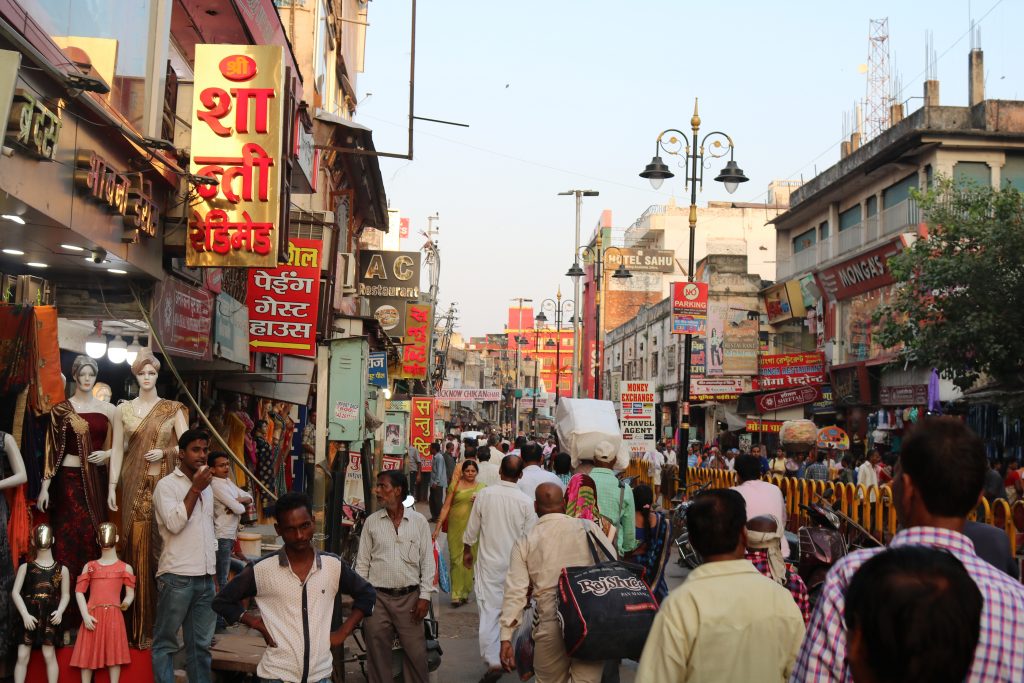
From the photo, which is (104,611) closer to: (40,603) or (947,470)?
(40,603)

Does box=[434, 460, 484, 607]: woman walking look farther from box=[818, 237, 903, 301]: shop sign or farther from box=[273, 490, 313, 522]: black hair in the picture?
box=[818, 237, 903, 301]: shop sign

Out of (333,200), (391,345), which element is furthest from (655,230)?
(333,200)

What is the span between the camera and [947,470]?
3215mm

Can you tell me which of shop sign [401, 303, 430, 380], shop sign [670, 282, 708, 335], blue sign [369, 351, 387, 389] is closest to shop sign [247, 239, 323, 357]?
blue sign [369, 351, 387, 389]

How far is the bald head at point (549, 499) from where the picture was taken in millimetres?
6586

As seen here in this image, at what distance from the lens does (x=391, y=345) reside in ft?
97.5

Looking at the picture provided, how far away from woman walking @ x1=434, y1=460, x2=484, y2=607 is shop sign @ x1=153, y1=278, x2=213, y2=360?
126 inches

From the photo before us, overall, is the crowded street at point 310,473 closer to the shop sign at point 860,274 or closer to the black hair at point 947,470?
the black hair at point 947,470

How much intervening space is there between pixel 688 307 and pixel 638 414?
8.57 ft

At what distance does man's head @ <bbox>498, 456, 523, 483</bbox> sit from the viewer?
375 inches

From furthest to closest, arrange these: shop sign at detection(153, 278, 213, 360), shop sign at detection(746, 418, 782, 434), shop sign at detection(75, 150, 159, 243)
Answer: shop sign at detection(746, 418, 782, 434), shop sign at detection(153, 278, 213, 360), shop sign at detection(75, 150, 159, 243)

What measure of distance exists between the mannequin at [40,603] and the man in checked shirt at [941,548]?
595 centimetres

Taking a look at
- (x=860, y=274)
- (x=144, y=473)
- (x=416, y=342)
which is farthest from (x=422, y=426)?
(x=144, y=473)

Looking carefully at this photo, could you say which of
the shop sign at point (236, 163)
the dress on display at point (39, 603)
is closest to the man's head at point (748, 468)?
the dress on display at point (39, 603)
